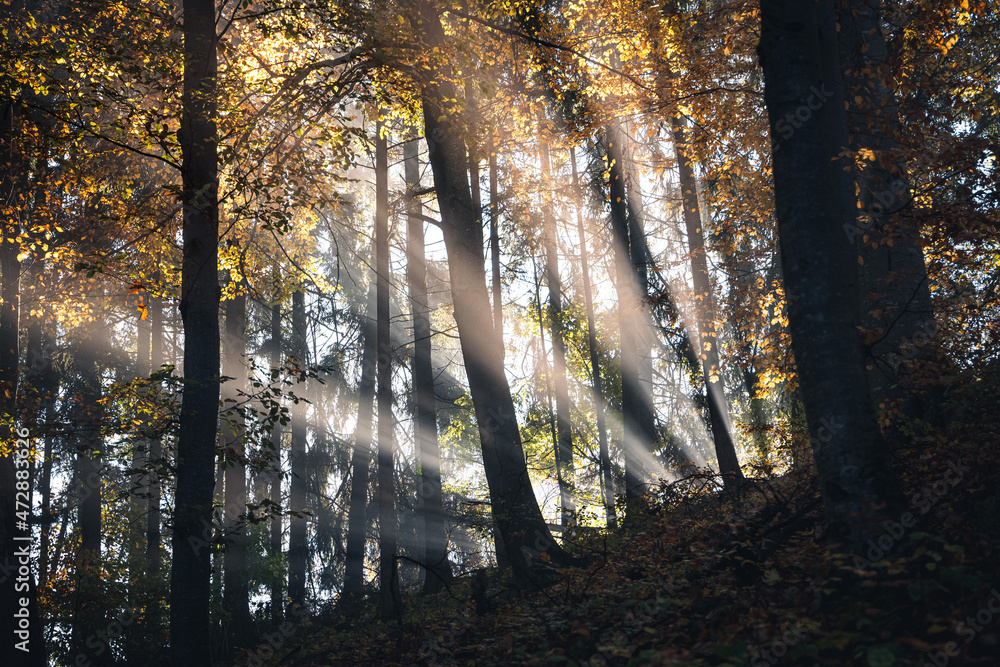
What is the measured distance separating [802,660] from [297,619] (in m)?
13.4

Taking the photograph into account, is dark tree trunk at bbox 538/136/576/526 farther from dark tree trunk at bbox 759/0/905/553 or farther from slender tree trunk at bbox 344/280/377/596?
dark tree trunk at bbox 759/0/905/553

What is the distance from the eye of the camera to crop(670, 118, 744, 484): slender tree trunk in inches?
453

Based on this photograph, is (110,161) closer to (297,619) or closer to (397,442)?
(297,619)

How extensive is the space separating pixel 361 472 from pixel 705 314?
13627mm

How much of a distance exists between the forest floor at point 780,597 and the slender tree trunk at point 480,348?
733mm

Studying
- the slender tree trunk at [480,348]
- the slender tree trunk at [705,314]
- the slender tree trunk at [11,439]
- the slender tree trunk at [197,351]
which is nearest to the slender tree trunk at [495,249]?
the slender tree trunk at [705,314]

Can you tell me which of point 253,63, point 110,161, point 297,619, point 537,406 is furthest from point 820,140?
point 537,406

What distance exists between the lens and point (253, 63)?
11.0 metres

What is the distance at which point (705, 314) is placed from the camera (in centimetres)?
1239

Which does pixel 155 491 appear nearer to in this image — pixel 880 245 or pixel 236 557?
pixel 236 557

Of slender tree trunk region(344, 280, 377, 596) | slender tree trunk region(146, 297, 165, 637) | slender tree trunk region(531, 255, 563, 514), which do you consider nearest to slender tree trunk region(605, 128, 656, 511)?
slender tree trunk region(531, 255, 563, 514)

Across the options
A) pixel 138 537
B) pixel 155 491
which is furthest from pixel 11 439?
pixel 138 537

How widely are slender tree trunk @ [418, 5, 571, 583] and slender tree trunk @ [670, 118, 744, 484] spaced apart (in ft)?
11.3

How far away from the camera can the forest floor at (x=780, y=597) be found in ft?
12.1
